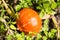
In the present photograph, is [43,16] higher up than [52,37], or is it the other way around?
[43,16]

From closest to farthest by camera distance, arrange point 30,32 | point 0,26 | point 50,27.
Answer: point 30,32 → point 0,26 → point 50,27

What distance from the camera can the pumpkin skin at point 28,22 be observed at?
69.4 inches

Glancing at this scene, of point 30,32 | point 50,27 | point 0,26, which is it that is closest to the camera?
point 30,32

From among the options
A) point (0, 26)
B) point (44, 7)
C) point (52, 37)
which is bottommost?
point (52, 37)

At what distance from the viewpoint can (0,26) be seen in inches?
73.9

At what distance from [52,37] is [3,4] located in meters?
0.57

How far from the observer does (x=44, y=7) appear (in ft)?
6.20

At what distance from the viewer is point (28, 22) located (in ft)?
5.79

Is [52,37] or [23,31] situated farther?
[52,37]

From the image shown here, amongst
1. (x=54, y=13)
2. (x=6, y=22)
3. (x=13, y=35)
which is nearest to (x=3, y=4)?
(x=6, y=22)

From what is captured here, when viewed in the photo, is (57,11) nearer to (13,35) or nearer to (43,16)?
(43,16)

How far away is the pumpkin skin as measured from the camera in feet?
5.78

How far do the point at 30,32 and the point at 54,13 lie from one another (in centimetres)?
36

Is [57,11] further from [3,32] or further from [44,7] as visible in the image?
[3,32]
